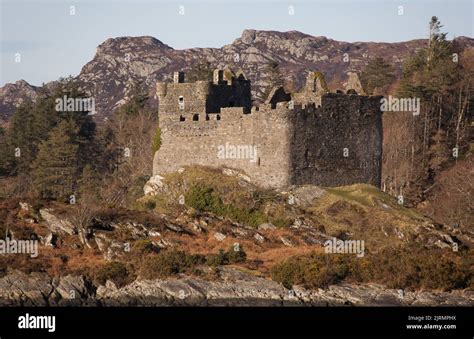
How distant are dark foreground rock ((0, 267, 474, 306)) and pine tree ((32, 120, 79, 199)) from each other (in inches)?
979

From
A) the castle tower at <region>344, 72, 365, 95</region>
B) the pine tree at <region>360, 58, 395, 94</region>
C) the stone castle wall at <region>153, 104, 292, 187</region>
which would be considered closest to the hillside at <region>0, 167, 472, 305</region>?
the stone castle wall at <region>153, 104, 292, 187</region>

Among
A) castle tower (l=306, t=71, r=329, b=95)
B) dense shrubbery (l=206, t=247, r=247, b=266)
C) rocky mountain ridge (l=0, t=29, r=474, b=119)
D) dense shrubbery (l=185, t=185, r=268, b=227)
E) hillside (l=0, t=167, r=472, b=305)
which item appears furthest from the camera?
rocky mountain ridge (l=0, t=29, r=474, b=119)

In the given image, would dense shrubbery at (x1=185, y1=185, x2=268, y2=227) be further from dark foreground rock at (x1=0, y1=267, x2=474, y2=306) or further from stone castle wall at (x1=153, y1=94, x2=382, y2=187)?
dark foreground rock at (x1=0, y1=267, x2=474, y2=306)

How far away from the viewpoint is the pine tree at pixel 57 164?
84.6 m

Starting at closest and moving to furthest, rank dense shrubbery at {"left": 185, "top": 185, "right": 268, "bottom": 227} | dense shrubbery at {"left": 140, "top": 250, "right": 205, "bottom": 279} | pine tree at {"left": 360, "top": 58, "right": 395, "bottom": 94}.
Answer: dense shrubbery at {"left": 140, "top": 250, "right": 205, "bottom": 279} < dense shrubbery at {"left": 185, "top": 185, "right": 268, "bottom": 227} < pine tree at {"left": 360, "top": 58, "right": 395, "bottom": 94}

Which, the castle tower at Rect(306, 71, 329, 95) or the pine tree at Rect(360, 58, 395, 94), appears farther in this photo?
the pine tree at Rect(360, 58, 395, 94)

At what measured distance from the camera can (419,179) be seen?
8406 cm

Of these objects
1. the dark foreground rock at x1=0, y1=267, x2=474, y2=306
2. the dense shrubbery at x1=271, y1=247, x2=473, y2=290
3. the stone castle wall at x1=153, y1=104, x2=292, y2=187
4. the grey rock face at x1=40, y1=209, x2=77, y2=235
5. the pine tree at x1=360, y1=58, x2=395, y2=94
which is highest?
Result: the pine tree at x1=360, y1=58, x2=395, y2=94

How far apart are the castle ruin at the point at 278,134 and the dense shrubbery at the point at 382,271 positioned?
6870mm

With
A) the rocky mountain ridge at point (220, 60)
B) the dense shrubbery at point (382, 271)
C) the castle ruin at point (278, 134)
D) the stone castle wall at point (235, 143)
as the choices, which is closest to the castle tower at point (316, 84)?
the castle ruin at point (278, 134)

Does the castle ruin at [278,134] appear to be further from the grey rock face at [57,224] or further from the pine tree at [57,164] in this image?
the pine tree at [57,164]

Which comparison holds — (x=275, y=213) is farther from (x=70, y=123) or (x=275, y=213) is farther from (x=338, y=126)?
(x=70, y=123)

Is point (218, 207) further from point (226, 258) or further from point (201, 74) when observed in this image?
point (201, 74)

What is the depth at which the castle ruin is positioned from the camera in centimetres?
6512
